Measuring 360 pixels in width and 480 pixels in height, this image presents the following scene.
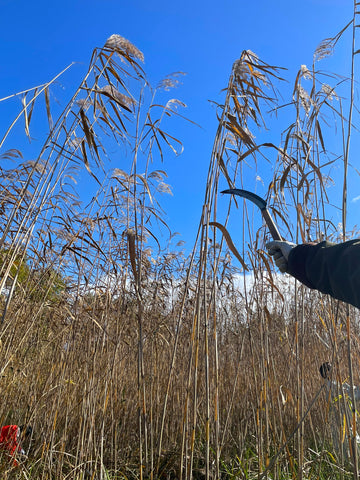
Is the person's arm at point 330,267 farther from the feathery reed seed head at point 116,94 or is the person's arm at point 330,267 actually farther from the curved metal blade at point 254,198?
the feathery reed seed head at point 116,94

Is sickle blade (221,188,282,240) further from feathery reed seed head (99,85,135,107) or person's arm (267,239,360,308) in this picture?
feathery reed seed head (99,85,135,107)

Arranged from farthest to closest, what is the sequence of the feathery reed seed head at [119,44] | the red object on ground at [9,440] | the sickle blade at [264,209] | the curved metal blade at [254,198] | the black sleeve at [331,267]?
the red object on ground at [9,440], the feathery reed seed head at [119,44], the curved metal blade at [254,198], the sickle blade at [264,209], the black sleeve at [331,267]

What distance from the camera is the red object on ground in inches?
84.1

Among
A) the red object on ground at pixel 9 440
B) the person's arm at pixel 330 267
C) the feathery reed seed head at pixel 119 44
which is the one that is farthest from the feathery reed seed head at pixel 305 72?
the red object on ground at pixel 9 440

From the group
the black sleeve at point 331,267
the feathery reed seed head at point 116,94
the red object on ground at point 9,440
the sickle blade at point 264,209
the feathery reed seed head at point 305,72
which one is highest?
the feathery reed seed head at point 305,72

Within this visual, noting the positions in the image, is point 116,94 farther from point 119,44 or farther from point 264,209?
point 264,209

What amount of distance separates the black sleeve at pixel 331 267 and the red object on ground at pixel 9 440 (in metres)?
1.89

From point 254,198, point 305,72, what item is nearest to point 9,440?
point 254,198

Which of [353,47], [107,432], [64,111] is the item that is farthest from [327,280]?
[107,432]

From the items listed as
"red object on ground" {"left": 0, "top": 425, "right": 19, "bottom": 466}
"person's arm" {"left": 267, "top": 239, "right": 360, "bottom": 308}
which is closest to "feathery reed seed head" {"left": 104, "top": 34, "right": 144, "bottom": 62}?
"person's arm" {"left": 267, "top": 239, "right": 360, "bottom": 308}

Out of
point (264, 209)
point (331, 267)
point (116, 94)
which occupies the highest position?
point (116, 94)

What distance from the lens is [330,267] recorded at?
100cm

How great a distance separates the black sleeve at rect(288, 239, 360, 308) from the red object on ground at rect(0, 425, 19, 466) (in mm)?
1893

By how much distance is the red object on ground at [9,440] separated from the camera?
214cm
